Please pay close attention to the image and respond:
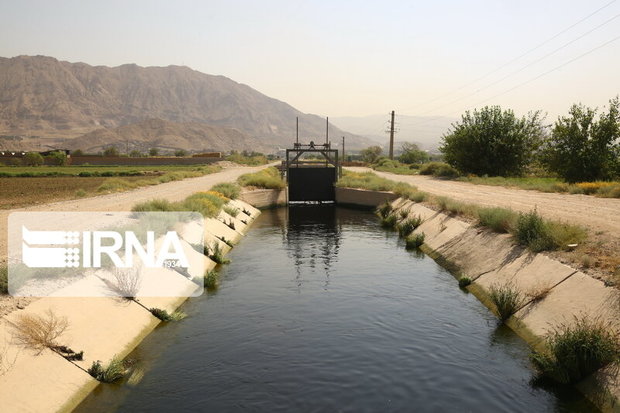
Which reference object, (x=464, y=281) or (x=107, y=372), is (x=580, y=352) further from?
(x=107, y=372)

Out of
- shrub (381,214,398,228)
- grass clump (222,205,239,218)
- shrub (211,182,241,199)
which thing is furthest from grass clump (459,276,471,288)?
shrub (211,182,241,199)

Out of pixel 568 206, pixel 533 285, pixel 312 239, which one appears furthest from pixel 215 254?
pixel 568 206

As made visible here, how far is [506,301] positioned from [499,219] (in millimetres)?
7223

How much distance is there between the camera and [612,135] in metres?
40.0

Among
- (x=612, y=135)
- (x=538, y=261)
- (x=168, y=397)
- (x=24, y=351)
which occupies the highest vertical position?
(x=612, y=135)

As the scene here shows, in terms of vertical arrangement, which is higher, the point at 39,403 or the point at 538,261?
the point at 538,261

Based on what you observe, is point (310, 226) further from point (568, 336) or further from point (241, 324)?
point (568, 336)

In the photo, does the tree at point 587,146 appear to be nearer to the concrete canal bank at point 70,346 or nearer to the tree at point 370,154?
the concrete canal bank at point 70,346

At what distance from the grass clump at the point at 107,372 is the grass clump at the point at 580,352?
9.77 metres

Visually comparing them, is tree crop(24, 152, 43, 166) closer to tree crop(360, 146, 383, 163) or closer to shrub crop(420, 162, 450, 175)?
shrub crop(420, 162, 450, 175)

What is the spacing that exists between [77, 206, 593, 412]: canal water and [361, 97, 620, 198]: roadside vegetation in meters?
→ 21.2

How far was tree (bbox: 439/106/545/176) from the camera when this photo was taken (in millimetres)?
54938

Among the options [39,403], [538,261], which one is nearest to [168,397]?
[39,403]

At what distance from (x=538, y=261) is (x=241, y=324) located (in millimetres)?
9888
